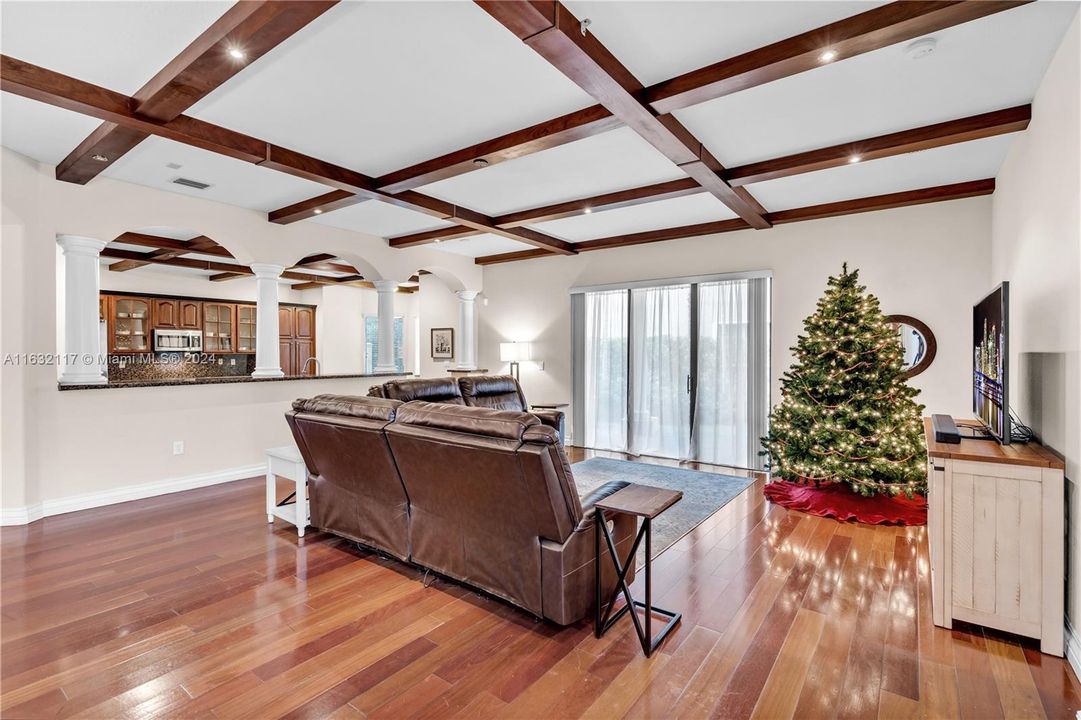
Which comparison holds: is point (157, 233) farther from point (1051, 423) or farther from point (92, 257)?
point (1051, 423)

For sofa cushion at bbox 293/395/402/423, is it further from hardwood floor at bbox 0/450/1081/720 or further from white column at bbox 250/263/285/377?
white column at bbox 250/263/285/377

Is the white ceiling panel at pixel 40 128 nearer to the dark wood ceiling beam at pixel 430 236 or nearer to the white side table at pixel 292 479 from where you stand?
the white side table at pixel 292 479

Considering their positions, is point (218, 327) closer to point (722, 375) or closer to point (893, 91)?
point (722, 375)

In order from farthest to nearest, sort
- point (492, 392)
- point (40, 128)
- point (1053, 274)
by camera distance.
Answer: point (492, 392)
point (40, 128)
point (1053, 274)

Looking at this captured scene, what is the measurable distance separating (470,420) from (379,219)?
13.3 ft

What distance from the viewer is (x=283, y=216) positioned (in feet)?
17.7

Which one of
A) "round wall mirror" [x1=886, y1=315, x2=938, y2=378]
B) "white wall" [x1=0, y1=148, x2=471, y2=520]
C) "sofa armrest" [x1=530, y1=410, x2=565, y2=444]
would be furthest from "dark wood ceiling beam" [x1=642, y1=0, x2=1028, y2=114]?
"white wall" [x1=0, y1=148, x2=471, y2=520]

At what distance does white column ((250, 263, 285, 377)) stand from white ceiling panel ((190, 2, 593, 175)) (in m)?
2.26

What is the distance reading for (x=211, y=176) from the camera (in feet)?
14.5

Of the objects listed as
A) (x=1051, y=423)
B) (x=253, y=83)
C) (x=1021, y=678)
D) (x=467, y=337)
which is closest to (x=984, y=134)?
(x=1051, y=423)

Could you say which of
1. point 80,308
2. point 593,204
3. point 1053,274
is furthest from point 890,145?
point 80,308

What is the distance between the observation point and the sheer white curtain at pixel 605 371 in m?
6.76

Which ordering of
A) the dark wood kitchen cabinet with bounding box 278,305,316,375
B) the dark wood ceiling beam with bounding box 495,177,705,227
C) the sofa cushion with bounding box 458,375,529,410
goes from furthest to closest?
the dark wood kitchen cabinet with bounding box 278,305,316,375
the sofa cushion with bounding box 458,375,529,410
the dark wood ceiling beam with bounding box 495,177,705,227

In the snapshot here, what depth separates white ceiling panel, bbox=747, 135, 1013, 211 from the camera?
12.6ft
